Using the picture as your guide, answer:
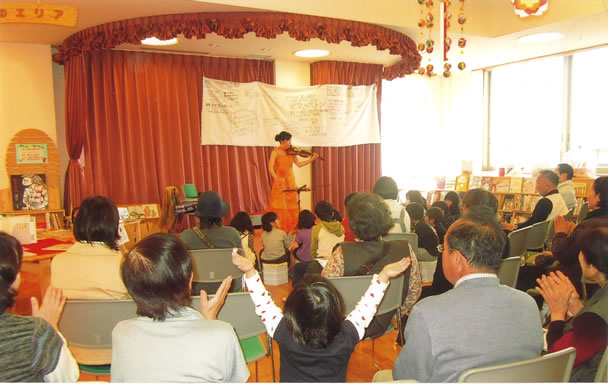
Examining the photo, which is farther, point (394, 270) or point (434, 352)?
point (394, 270)

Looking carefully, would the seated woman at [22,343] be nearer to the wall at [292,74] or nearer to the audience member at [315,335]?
the audience member at [315,335]

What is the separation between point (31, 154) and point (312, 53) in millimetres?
3759

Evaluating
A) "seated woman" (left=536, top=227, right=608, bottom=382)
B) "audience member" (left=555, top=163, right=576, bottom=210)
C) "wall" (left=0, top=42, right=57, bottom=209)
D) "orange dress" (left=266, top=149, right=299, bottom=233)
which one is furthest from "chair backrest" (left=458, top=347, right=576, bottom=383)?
"wall" (left=0, top=42, right=57, bottom=209)

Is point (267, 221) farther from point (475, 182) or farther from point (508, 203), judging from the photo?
point (475, 182)

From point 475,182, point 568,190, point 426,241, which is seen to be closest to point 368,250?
point 426,241

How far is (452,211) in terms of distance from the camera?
4.21 meters

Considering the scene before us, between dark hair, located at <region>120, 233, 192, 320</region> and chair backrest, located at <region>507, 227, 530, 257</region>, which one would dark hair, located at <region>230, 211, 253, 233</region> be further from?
dark hair, located at <region>120, 233, 192, 320</region>

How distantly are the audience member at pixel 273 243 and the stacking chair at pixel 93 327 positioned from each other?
231 centimetres

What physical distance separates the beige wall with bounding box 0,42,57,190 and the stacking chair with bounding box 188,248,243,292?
3.88 m

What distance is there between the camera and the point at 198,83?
6496 millimetres

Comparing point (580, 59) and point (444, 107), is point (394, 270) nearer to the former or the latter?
point (580, 59)

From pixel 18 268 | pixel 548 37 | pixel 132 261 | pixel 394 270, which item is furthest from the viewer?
pixel 548 37

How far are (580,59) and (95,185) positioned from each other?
691cm

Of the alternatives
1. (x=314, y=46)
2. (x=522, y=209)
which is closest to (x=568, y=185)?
(x=522, y=209)
